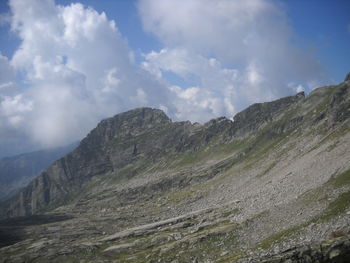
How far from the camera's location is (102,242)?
115 metres

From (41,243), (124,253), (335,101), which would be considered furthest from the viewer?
(335,101)

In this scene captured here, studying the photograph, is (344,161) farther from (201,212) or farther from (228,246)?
(201,212)

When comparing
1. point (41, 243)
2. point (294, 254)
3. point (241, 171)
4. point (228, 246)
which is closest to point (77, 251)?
point (41, 243)

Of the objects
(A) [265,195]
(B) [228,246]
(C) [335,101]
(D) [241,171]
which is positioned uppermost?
(C) [335,101]

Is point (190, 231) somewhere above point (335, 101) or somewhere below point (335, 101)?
below

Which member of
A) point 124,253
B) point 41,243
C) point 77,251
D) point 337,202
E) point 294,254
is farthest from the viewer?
point 41,243

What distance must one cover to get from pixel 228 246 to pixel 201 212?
5208 cm

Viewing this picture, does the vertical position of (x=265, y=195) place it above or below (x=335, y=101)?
below

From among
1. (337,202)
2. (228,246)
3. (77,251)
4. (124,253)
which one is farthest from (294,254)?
(77,251)

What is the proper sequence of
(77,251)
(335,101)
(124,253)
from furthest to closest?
(335,101), (77,251), (124,253)

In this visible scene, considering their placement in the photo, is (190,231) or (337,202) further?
(190,231)

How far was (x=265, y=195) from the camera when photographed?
107000mm

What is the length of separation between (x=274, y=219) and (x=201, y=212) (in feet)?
172

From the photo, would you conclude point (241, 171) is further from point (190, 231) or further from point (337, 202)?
point (337, 202)
